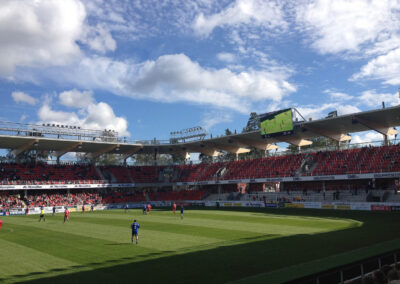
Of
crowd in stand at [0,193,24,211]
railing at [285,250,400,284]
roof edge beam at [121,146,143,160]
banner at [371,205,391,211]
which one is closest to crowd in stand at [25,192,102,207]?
crowd in stand at [0,193,24,211]

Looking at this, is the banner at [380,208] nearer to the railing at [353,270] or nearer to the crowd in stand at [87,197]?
the railing at [353,270]

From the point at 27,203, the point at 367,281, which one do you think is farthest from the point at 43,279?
the point at 27,203

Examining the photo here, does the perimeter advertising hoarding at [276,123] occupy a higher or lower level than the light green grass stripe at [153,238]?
higher

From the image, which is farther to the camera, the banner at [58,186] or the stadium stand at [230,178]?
the banner at [58,186]

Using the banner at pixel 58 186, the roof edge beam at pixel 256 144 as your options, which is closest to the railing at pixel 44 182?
the banner at pixel 58 186

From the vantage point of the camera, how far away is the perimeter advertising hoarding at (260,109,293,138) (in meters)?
51.1

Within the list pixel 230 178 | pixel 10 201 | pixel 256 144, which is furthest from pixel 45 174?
pixel 256 144

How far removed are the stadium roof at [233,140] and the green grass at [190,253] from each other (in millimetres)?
21906

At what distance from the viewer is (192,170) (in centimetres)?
7075

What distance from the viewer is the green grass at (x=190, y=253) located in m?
12.8

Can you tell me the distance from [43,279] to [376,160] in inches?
1679

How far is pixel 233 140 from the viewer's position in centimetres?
6144

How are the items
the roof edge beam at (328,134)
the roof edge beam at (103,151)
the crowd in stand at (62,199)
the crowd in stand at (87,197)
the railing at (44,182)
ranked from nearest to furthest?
the roof edge beam at (328,134) → the railing at (44,182) → the crowd in stand at (87,197) → the crowd in stand at (62,199) → the roof edge beam at (103,151)

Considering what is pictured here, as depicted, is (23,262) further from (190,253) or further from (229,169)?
(229,169)
